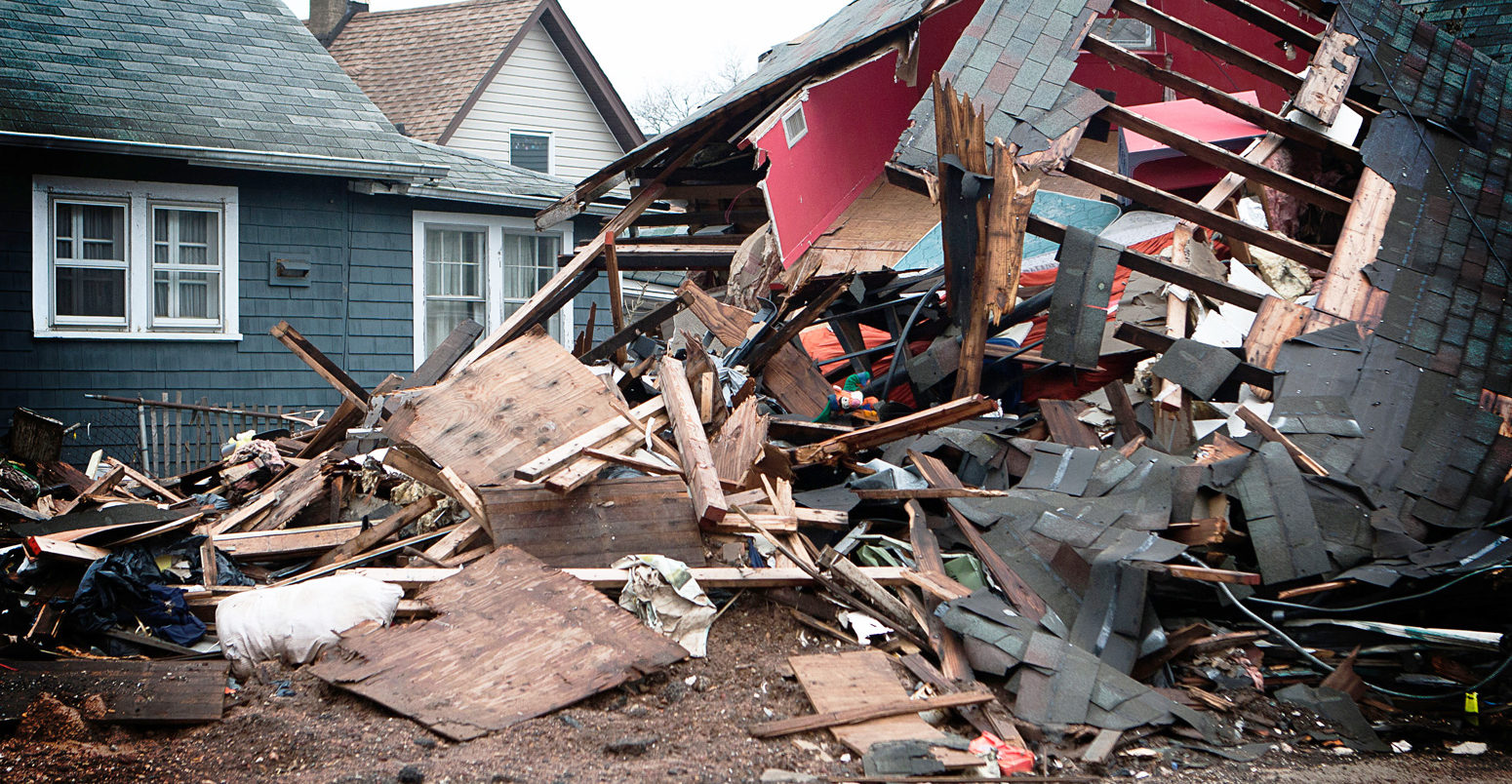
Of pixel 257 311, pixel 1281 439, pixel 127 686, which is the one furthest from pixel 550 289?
pixel 1281 439

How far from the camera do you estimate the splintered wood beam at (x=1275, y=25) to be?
8.43 m

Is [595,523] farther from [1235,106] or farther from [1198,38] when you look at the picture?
[1198,38]

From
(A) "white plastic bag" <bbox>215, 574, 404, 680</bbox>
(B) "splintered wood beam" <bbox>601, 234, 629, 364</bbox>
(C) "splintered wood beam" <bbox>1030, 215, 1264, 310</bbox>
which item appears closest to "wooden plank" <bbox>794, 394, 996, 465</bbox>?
(C) "splintered wood beam" <bbox>1030, 215, 1264, 310</bbox>

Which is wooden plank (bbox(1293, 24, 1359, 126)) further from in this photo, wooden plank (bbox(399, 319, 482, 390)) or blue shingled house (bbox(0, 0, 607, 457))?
blue shingled house (bbox(0, 0, 607, 457))

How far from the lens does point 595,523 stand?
5.20 meters

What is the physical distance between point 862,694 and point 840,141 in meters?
6.93

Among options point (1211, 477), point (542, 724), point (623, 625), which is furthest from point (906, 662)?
point (1211, 477)

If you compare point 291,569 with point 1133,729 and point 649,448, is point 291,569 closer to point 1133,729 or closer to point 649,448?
point 649,448

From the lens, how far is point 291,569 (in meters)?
5.57

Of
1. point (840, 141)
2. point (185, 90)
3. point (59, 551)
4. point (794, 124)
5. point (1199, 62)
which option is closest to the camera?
point (59, 551)

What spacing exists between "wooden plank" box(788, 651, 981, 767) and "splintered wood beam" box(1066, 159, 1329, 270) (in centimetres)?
409

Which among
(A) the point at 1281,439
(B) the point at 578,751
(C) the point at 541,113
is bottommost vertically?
(B) the point at 578,751

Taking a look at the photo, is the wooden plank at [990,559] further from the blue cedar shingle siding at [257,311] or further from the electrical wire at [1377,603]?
the blue cedar shingle siding at [257,311]

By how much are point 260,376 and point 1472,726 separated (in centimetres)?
1136
